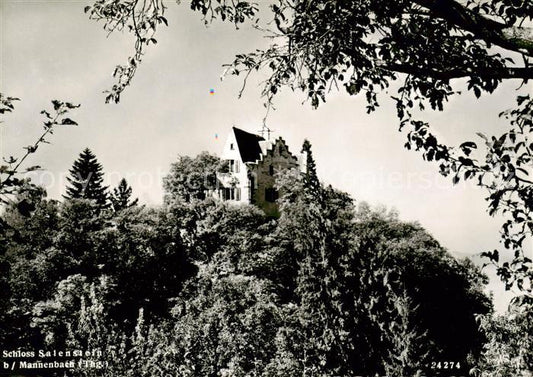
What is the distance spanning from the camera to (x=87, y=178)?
193ft

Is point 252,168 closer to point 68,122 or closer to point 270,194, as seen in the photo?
point 270,194

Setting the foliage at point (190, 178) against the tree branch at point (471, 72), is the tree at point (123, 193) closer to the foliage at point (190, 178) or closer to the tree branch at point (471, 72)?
the foliage at point (190, 178)

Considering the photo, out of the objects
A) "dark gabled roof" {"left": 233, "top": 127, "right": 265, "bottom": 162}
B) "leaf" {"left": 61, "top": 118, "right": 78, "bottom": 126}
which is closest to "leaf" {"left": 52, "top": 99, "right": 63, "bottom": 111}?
"leaf" {"left": 61, "top": 118, "right": 78, "bottom": 126}

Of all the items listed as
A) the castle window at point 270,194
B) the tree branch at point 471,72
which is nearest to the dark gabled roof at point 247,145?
the castle window at point 270,194

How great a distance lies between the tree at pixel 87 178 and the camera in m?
58.2

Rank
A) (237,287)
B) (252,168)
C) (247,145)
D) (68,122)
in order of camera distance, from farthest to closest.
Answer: (247,145)
(252,168)
(237,287)
(68,122)

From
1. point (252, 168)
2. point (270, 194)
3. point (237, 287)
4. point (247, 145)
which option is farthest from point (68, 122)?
point (247, 145)

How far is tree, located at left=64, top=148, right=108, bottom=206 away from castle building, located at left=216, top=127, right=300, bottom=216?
15.3m

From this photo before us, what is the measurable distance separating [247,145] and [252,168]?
17.6ft

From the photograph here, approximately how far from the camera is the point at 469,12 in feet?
12.0

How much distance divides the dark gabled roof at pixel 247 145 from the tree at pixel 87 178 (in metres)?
17.5

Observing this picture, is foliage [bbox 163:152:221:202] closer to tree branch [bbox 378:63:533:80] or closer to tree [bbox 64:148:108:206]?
tree [bbox 64:148:108:206]

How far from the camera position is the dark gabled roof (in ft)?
198

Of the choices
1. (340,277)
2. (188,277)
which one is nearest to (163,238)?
(188,277)
